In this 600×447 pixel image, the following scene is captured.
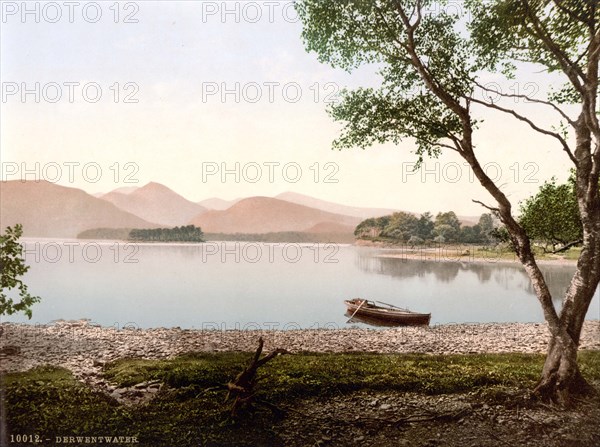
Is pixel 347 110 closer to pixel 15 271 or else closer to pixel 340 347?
pixel 340 347

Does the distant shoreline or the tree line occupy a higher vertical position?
the tree line

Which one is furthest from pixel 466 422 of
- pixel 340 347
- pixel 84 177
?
pixel 84 177

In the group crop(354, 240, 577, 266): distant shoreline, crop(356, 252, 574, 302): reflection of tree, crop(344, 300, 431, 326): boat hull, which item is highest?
crop(354, 240, 577, 266): distant shoreline

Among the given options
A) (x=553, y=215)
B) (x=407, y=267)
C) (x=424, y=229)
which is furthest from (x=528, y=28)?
(x=407, y=267)

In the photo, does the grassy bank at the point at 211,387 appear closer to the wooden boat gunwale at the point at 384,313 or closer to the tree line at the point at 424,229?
the tree line at the point at 424,229

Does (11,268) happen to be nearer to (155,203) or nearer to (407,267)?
(155,203)

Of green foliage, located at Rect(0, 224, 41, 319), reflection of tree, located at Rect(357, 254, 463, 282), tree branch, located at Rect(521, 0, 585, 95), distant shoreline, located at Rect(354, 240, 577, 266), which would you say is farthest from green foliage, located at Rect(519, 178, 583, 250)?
green foliage, located at Rect(0, 224, 41, 319)

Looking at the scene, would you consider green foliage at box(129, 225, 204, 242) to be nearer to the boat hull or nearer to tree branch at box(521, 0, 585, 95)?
the boat hull
